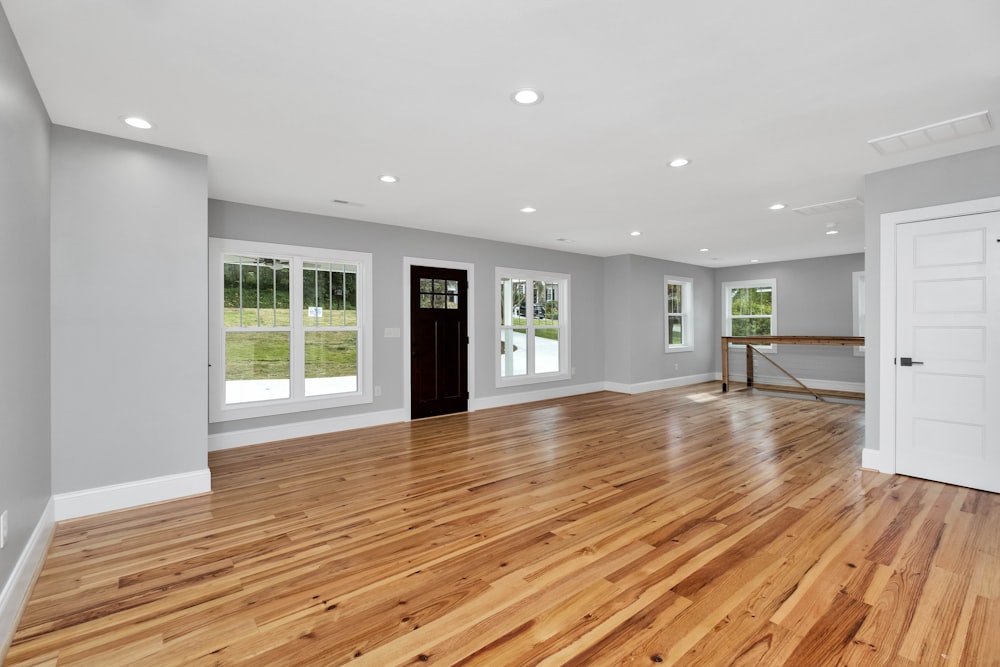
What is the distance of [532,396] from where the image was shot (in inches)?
283

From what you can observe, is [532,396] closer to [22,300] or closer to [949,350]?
[949,350]

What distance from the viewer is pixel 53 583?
2.16m

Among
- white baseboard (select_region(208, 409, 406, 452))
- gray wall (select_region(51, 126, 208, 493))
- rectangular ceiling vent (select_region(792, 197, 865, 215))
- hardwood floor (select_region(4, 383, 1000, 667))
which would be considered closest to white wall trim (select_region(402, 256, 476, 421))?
white baseboard (select_region(208, 409, 406, 452))

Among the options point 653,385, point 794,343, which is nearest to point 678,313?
point 653,385

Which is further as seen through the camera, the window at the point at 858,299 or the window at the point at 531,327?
the window at the point at 858,299

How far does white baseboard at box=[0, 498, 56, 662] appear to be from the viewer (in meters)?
1.76

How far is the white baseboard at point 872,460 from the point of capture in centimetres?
368

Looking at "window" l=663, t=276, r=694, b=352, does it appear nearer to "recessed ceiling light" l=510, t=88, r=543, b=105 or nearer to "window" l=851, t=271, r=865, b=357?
"window" l=851, t=271, r=865, b=357

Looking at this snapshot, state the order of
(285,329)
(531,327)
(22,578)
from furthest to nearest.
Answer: (531,327), (285,329), (22,578)

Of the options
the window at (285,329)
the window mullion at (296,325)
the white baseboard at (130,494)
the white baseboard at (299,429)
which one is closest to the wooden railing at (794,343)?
the white baseboard at (299,429)

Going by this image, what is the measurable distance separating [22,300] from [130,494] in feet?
4.89

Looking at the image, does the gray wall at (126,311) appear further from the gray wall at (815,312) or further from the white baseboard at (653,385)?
the gray wall at (815,312)

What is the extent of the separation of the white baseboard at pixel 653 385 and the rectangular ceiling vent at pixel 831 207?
3866mm

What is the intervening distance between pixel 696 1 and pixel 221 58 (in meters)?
2.13
